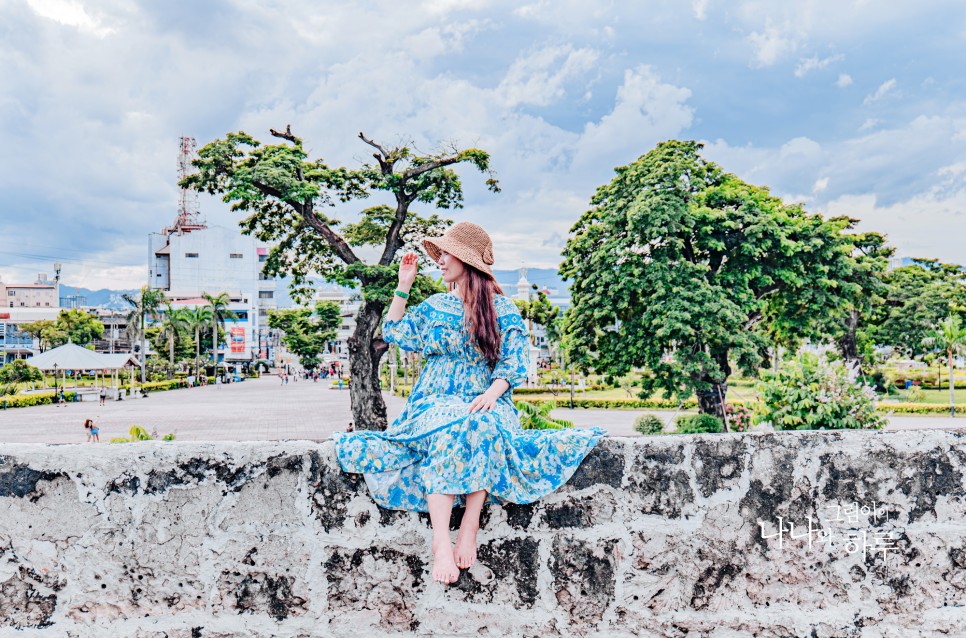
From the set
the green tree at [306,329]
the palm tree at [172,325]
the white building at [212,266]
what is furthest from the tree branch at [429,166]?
the white building at [212,266]

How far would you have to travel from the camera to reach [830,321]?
1608cm

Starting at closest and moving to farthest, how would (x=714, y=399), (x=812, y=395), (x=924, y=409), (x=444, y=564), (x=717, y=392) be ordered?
(x=444, y=564) → (x=812, y=395) → (x=717, y=392) → (x=714, y=399) → (x=924, y=409)

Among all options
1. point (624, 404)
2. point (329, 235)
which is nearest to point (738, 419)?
point (329, 235)

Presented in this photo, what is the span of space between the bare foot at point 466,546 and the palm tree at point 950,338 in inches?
1048

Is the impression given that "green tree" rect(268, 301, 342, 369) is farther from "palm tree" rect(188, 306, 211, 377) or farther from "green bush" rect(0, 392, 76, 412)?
"green bush" rect(0, 392, 76, 412)

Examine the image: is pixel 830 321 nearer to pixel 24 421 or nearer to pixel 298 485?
pixel 298 485

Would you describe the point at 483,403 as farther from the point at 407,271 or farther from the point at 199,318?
the point at 199,318

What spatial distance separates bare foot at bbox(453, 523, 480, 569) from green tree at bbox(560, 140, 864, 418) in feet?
40.0

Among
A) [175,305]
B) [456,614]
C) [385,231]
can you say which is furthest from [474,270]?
[175,305]

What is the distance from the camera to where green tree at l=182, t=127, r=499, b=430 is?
14875 millimetres

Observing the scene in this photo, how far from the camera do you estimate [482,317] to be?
244 centimetres

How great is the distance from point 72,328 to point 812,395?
59.4m

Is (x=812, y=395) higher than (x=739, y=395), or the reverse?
(x=812, y=395)

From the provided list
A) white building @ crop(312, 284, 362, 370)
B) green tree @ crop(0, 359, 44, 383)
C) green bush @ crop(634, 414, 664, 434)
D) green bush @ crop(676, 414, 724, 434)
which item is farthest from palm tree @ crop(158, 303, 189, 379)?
green bush @ crop(676, 414, 724, 434)
